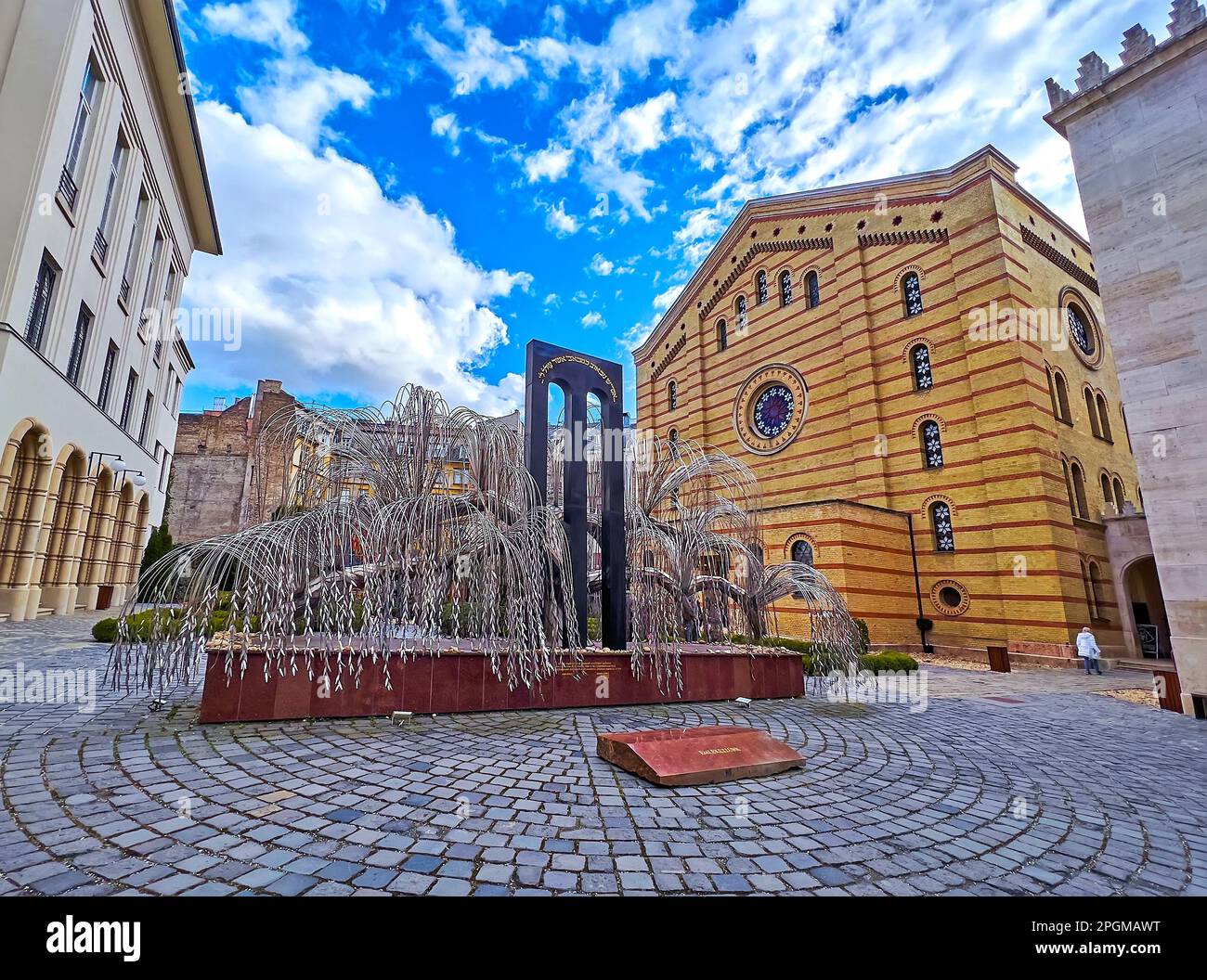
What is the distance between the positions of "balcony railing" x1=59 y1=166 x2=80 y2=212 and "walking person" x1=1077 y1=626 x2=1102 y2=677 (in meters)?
30.8

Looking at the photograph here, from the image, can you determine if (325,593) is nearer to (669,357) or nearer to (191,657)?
(191,657)

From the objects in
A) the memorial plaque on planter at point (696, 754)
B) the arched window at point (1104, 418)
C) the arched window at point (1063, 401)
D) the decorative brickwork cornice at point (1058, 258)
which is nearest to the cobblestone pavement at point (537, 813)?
the memorial plaque on planter at point (696, 754)

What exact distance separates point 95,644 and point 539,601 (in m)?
10.8

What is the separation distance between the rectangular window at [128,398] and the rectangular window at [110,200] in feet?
17.6

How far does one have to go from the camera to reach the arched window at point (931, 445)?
18.6 meters

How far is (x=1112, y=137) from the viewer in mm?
9898

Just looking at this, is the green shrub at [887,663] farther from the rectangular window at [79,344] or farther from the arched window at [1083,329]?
the rectangular window at [79,344]

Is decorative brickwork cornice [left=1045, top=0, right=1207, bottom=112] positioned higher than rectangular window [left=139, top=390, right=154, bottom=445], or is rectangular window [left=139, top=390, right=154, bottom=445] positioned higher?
decorative brickwork cornice [left=1045, top=0, right=1207, bottom=112]

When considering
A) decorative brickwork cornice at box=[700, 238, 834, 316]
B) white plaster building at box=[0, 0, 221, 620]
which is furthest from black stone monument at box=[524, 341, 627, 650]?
decorative brickwork cornice at box=[700, 238, 834, 316]

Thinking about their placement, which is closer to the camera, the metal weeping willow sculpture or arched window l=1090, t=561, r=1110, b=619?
the metal weeping willow sculpture

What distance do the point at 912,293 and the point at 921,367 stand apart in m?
3.07

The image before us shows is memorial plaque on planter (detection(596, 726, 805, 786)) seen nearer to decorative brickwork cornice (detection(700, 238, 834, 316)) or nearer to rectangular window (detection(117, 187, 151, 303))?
decorative brickwork cornice (detection(700, 238, 834, 316))

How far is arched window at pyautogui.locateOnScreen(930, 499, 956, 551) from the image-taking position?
18.0 m

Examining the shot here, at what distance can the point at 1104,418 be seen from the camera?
65.0 ft
